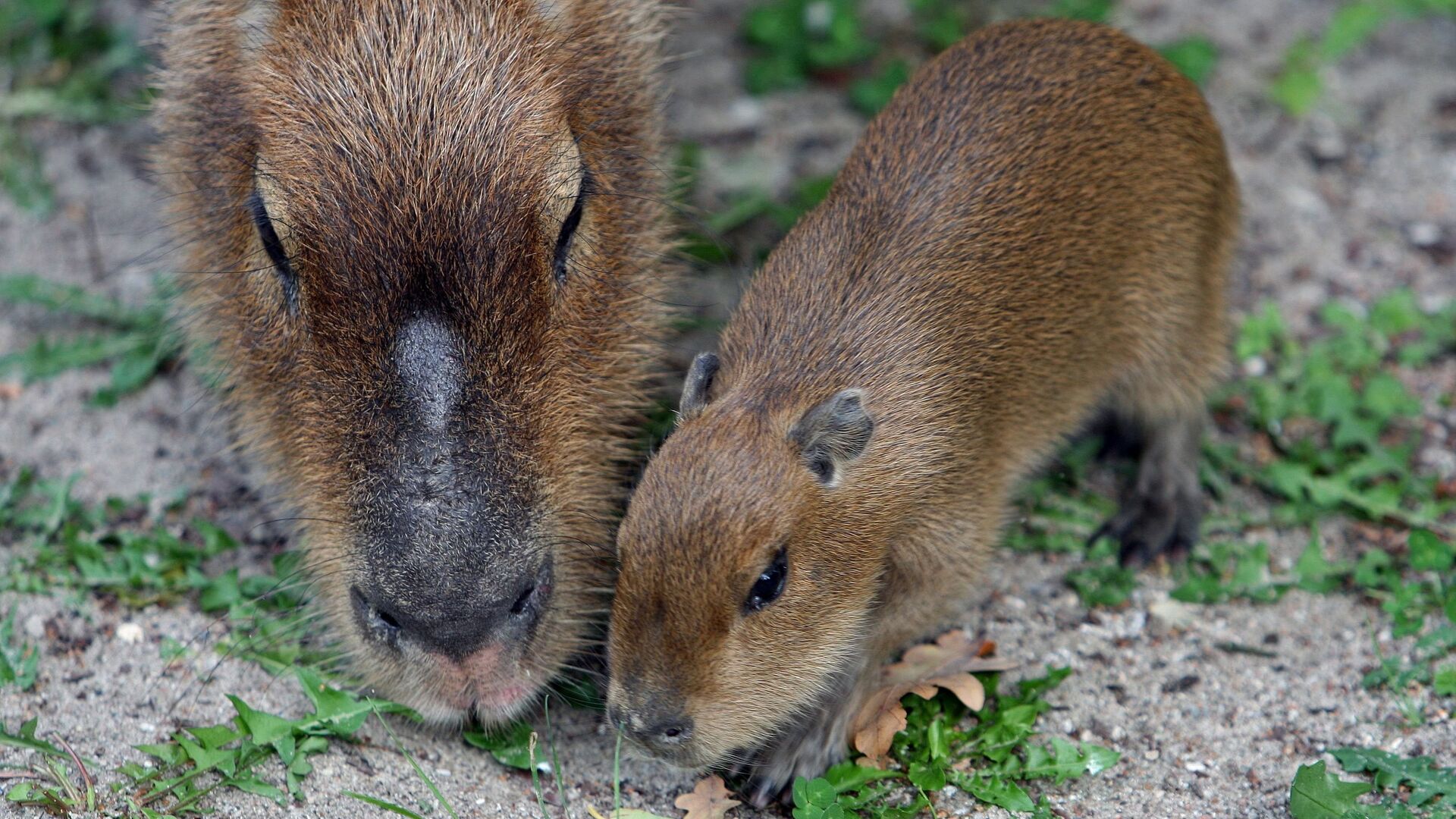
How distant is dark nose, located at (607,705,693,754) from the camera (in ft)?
13.2

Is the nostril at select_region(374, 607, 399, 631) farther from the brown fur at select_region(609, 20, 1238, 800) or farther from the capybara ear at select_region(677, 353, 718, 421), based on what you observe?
the capybara ear at select_region(677, 353, 718, 421)

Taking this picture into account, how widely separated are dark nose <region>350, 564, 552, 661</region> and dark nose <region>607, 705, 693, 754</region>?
36 cm

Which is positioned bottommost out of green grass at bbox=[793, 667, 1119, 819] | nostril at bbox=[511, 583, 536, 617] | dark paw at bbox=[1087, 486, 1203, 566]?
dark paw at bbox=[1087, 486, 1203, 566]

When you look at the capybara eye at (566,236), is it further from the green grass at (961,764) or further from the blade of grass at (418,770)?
the green grass at (961,764)

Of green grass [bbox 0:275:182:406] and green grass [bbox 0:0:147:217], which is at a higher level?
green grass [bbox 0:0:147:217]

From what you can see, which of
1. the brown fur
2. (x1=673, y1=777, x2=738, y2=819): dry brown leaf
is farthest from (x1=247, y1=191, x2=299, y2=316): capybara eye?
(x1=673, y1=777, x2=738, y2=819): dry brown leaf

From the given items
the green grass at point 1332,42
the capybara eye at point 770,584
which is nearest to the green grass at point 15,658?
the capybara eye at point 770,584

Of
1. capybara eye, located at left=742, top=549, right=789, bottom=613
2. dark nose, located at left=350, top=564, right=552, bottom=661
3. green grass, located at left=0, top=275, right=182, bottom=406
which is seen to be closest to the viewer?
dark nose, located at left=350, top=564, right=552, bottom=661

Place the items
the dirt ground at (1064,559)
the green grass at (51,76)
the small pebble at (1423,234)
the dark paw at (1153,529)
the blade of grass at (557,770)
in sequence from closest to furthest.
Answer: the blade of grass at (557,770) → the dirt ground at (1064,559) → the dark paw at (1153,529) → the small pebble at (1423,234) → the green grass at (51,76)

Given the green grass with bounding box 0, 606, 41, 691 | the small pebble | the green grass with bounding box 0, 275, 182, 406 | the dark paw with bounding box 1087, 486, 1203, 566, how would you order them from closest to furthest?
the green grass with bounding box 0, 606, 41, 691, the dark paw with bounding box 1087, 486, 1203, 566, the green grass with bounding box 0, 275, 182, 406, the small pebble

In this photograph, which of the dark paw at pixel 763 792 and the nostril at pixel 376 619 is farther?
the dark paw at pixel 763 792

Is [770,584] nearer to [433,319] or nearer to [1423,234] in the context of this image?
[433,319]

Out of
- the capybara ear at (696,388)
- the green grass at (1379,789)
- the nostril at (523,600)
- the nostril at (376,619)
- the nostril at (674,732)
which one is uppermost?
the capybara ear at (696,388)

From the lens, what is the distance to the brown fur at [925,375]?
405 centimetres
